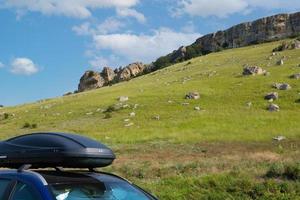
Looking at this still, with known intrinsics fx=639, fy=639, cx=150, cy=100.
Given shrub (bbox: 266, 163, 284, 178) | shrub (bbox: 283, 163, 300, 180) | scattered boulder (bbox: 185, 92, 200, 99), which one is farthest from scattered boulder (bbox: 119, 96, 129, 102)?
shrub (bbox: 283, 163, 300, 180)

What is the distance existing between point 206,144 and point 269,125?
780 centimetres

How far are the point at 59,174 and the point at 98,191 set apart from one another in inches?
20.7

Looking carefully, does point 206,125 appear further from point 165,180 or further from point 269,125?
point 165,180

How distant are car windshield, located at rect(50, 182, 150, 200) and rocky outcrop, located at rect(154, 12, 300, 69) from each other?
109150mm

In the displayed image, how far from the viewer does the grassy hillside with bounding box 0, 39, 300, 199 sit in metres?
16.1

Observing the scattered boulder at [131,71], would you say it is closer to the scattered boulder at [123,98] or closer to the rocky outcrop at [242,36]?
the rocky outcrop at [242,36]

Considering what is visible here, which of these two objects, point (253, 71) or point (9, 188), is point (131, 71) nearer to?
point (253, 71)

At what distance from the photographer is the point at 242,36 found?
411 feet

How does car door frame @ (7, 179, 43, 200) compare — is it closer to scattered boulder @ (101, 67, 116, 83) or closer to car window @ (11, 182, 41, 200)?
car window @ (11, 182, 41, 200)

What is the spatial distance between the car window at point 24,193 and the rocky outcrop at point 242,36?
110 meters

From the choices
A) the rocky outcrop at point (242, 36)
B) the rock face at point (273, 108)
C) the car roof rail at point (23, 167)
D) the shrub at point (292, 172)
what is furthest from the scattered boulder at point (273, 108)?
the rocky outcrop at point (242, 36)

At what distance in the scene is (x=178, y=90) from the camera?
62.3m

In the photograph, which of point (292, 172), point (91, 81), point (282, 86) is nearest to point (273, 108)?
point (282, 86)

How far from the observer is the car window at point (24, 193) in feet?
20.5
